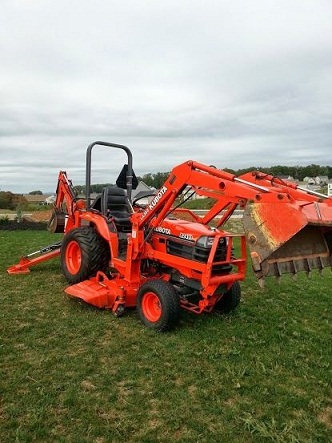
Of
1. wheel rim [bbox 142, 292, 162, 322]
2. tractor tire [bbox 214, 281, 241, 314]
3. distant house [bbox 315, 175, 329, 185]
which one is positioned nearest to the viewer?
wheel rim [bbox 142, 292, 162, 322]

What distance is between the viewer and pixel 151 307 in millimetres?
5926

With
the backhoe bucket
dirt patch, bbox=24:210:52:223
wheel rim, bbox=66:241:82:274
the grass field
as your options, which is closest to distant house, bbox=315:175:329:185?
dirt patch, bbox=24:210:52:223

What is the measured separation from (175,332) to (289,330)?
1610mm

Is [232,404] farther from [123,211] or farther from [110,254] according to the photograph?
[123,211]

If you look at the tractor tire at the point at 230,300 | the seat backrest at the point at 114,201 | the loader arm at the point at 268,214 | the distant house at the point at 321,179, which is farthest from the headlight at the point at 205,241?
the distant house at the point at 321,179

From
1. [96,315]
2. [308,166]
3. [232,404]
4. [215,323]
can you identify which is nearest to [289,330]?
[215,323]

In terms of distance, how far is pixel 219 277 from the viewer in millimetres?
5488

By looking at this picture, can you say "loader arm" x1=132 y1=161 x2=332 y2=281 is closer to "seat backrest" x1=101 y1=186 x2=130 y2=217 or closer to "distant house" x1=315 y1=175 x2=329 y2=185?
"seat backrest" x1=101 y1=186 x2=130 y2=217

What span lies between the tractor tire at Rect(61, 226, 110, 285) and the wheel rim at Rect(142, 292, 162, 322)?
1.47 m

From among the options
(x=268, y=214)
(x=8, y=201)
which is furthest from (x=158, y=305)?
(x=8, y=201)

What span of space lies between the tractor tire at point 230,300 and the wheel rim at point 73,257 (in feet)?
8.92

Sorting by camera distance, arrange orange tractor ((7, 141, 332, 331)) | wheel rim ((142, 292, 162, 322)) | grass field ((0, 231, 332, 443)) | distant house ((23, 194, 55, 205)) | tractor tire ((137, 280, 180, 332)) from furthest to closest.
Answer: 1. distant house ((23, 194, 55, 205))
2. wheel rim ((142, 292, 162, 322))
3. tractor tire ((137, 280, 180, 332))
4. orange tractor ((7, 141, 332, 331))
5. grass field ((0, 231, 332, 443))

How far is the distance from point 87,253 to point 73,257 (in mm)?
846

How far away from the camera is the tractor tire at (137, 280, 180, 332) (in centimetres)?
548
